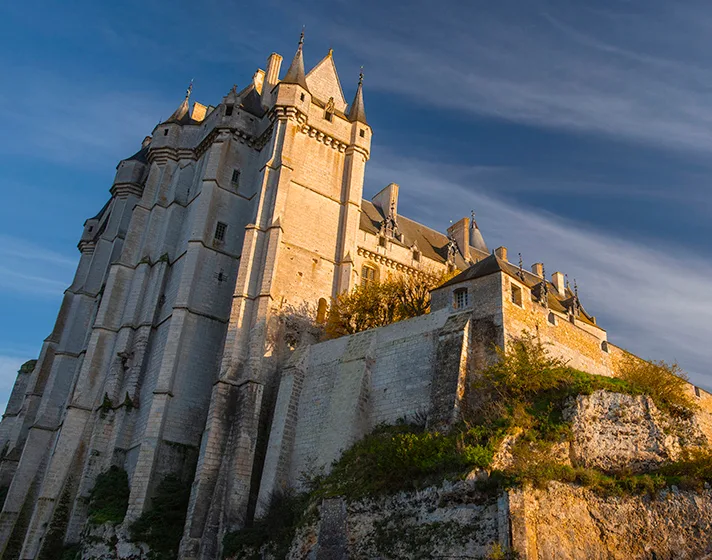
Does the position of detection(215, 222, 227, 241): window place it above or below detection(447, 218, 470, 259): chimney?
below

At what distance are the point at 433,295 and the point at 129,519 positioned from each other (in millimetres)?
12478

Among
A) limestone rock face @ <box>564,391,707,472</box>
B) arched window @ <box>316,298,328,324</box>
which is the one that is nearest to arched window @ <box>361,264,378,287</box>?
arched window @ <box>316,298,328,324</box>

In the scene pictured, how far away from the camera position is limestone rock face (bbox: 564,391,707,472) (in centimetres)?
1748

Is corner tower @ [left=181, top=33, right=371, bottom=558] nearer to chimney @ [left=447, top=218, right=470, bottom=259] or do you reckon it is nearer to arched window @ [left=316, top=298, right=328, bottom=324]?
arched window @ [left=316, top=298, right=328, bottom=324]

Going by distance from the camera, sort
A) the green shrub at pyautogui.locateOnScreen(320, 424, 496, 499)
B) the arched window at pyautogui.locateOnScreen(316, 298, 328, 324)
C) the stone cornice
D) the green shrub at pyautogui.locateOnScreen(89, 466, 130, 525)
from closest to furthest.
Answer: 1. the green shrub at pyautogui.locateOnScreen(320, 424, 496, 499)
2. the green shrub at pyautogui.locateOnScreen(89, 466, 130, 525)
3. the arched window at pyautogui.locateOnScreen(316, 298, 328, 324)
4. the stone cornice

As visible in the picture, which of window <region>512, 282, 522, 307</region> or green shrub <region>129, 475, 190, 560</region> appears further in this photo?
green shrub <region>129, 475, 190, 560</region>

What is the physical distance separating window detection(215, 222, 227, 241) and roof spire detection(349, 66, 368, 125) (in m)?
8.15

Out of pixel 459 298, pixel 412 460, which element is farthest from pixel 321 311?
pixel 412 460

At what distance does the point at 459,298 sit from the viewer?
21.7 meters

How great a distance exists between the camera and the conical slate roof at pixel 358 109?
33.1m

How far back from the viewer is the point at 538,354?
64.4ft

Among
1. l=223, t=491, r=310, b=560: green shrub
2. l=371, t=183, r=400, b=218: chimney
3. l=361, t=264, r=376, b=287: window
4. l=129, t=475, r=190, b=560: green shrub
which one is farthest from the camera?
l=371, t=183, r=400, b=218: chimney

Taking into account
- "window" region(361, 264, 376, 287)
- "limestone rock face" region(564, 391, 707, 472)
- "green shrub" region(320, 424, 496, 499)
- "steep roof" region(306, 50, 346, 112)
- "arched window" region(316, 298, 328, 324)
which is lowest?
"green shrub" region(320, 424, 496, 499)

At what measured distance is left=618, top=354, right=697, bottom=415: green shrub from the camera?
19.5 meters
